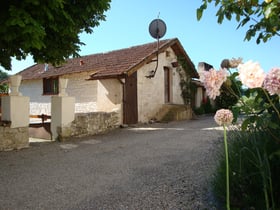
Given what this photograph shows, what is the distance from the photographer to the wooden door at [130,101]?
11.6 metres

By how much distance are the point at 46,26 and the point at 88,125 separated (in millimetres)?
4547

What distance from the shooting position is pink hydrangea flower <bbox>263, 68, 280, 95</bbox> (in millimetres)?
1454

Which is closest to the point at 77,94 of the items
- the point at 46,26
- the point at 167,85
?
the point at 167,85

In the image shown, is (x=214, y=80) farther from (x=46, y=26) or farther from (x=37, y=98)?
(x=37, y=98)

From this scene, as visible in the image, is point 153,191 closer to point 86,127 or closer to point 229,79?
point 229,79

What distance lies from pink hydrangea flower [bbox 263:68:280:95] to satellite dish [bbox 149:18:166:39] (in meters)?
11.0

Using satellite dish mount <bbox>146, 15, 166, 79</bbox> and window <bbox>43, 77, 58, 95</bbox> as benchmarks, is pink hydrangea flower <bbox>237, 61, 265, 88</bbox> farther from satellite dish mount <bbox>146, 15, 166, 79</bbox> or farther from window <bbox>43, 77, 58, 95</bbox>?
window <bbox>43, 77, 58, 95</bbox>

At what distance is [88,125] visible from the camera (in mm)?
9008

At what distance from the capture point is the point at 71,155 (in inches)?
235

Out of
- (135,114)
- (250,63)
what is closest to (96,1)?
(250,63)

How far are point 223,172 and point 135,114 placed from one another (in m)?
9.44

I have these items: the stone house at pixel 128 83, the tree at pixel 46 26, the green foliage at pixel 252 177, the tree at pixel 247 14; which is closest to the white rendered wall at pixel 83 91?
the stone house at pixel 128 83

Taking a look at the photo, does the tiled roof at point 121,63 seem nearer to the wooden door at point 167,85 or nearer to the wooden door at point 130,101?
the wooden door at point 130,101

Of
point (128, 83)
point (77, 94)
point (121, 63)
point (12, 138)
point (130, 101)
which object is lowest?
point (12, 138)
